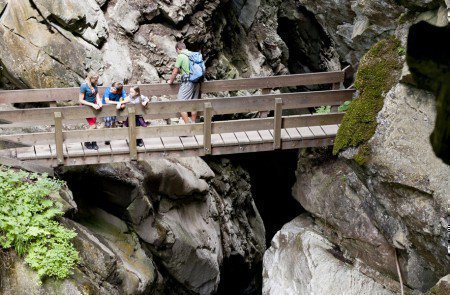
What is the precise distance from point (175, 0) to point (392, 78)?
31.4 ft

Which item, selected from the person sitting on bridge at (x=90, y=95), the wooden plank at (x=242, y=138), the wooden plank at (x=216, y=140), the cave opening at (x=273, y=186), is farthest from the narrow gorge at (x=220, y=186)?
the cave opening at (x=273, y=186)

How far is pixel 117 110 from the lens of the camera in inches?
471

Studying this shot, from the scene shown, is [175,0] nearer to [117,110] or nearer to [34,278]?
[117,110]

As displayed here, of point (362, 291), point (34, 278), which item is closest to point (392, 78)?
point (362, 291)

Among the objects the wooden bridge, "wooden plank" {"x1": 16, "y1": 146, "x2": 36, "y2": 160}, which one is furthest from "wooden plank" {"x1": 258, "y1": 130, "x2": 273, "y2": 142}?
"wooden plank" {"x1": 16, "y1": 146, "x2": 36, "y2": 160}

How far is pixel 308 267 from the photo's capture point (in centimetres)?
1345

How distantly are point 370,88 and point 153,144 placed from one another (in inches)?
195

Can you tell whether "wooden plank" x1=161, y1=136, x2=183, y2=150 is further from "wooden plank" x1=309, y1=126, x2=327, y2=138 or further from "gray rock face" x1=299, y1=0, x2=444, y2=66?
"gray rock face" x1=299, y1=0, x2=444, y2=66

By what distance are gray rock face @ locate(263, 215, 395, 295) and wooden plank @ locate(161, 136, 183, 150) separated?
4143 mm

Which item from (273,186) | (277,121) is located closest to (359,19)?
(277,121)

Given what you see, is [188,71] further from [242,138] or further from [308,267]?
[308,267]

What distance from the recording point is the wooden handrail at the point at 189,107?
38.3ft

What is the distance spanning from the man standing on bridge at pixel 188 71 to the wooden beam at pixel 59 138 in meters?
3.12

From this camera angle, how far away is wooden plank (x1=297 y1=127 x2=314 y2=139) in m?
13.2
